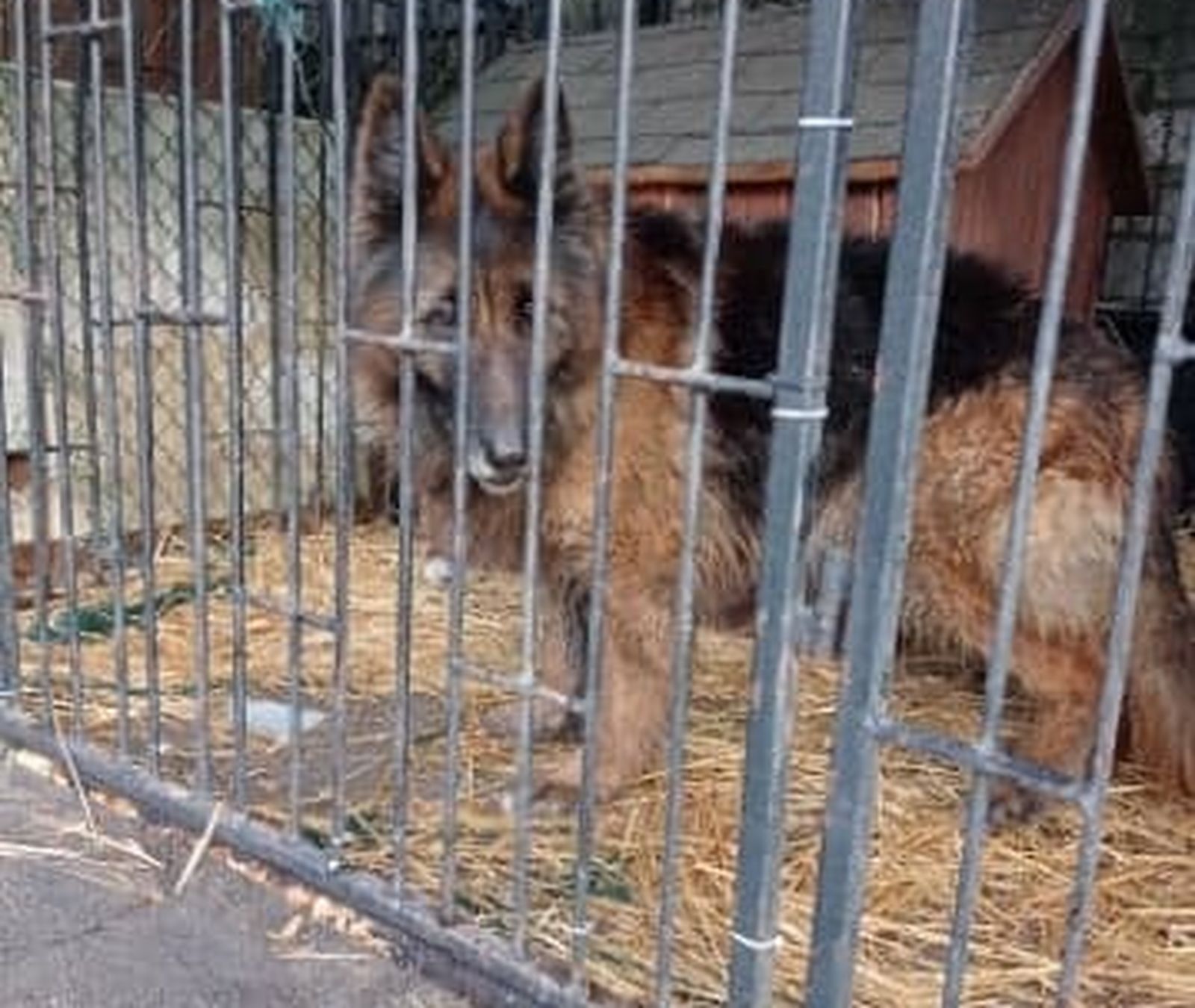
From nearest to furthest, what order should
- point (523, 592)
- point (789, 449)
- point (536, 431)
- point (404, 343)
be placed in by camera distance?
point (789, 449) → point (536, 431) → point (404, 343) → point (523, 592)

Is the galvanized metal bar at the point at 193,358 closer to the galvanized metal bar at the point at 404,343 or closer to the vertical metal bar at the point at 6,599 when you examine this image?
the galvanized metal bar at the point at 404,343

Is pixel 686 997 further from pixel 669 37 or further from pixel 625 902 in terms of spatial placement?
pixel 669 37

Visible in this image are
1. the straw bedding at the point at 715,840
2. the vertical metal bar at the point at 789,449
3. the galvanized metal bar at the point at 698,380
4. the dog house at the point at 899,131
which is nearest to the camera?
the vertical metal bar at the point at 789,449

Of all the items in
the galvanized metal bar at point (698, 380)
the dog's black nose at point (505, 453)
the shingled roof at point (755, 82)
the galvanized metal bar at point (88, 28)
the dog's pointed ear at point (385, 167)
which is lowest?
the dog's black nose at point (505, 453)

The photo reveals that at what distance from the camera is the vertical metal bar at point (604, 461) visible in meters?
1.88

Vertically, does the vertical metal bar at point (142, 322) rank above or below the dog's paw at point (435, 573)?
above

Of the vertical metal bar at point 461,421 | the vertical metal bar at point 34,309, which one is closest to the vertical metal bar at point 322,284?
the vertical metal bar at point 34,309

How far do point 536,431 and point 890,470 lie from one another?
2.19 ft

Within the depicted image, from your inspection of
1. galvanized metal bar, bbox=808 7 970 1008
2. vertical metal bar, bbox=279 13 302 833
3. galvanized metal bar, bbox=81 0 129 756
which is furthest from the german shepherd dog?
galvanized metal bar, bbox=808 7 970 1008

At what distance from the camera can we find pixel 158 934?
2.52 metres

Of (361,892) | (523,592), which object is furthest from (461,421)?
(361,892)

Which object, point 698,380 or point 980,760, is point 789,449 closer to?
point 698,380

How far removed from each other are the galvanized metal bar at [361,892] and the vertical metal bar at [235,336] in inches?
5.2

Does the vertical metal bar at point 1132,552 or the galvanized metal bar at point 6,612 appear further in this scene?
the galvanized metal bar at point 6,612
